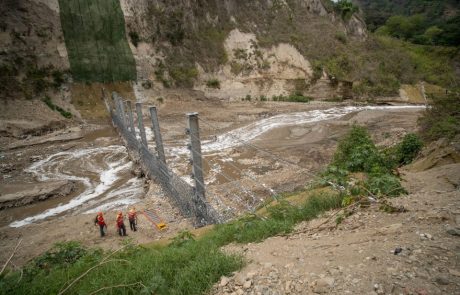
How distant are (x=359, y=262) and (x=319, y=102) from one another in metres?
29.0

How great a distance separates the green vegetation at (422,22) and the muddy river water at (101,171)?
1888 inches

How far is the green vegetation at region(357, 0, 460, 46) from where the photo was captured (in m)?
52.2

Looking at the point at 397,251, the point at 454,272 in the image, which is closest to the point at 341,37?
the point at 397,251

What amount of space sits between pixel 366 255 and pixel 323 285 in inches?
23.0

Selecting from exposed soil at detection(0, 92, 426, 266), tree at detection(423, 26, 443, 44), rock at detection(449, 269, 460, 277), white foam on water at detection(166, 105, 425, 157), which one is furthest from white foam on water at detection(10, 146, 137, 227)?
tree at detection(423, 26, 443, 44)

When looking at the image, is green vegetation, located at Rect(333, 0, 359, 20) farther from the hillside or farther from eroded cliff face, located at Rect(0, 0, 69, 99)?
eroded cliff face, located at Rect(0, 0, 69, 99)

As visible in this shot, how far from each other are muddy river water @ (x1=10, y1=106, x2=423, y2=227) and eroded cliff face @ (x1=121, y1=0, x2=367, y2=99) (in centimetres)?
1010

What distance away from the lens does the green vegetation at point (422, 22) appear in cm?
5222

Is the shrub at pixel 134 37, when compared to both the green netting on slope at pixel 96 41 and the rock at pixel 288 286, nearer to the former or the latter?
the green netting on slope at pixel 96 41

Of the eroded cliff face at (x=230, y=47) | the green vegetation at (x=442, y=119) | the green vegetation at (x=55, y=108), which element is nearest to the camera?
the green vegetation at (x=442, y=119)

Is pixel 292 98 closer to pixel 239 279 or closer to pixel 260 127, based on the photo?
pixel 260 127

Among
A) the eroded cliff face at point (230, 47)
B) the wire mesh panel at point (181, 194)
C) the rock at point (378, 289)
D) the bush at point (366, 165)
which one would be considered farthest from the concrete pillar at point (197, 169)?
the eroded cliff face at point (230, 47)

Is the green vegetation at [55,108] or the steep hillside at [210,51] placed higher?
the steep hillside at [210,51]

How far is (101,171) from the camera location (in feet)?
45.7
